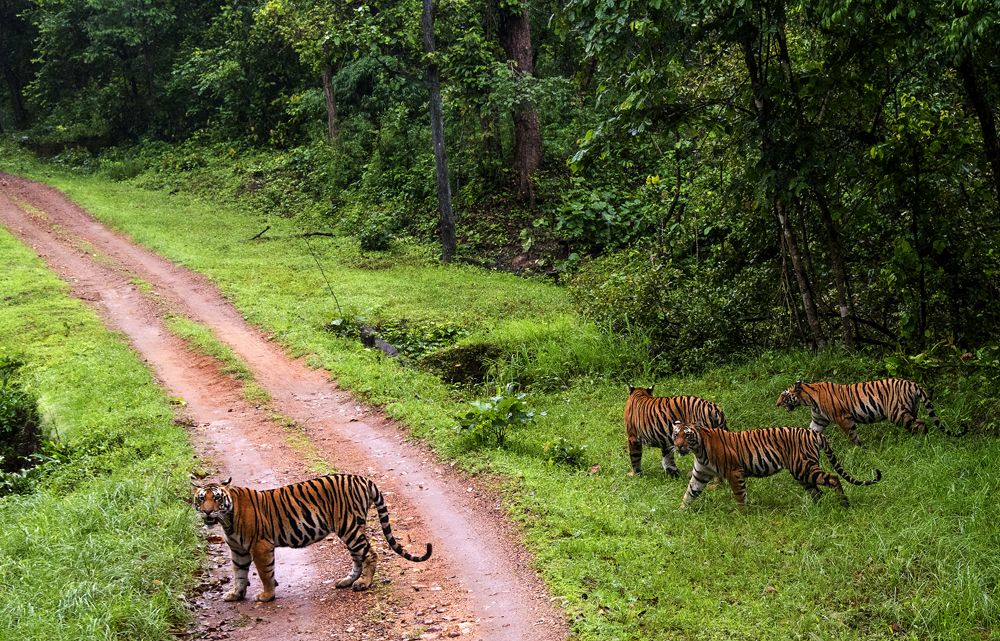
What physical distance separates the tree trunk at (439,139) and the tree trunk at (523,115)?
232 centimetres

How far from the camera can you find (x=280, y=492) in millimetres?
6730

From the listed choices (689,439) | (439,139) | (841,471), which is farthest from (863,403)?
(439,139)

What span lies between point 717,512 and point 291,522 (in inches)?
159

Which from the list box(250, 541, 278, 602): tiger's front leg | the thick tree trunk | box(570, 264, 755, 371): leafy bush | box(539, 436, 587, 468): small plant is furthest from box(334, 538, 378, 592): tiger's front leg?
the thick tree trunk

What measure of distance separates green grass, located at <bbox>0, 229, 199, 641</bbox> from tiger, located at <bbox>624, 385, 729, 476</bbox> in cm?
482

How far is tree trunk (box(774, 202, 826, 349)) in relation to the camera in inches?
408

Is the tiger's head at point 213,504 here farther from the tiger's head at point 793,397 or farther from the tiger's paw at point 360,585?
the tiger's head at point 793,397

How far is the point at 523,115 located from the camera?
907 inches

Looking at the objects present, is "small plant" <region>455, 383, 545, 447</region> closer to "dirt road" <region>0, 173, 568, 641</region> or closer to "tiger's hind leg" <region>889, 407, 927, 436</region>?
"dirt road" <region>0, 173, 568, 641</region>

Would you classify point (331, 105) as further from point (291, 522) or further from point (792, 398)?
point (291, 522)

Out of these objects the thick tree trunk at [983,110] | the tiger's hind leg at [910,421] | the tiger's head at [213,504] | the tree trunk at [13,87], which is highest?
the tree trunk at [13,87]

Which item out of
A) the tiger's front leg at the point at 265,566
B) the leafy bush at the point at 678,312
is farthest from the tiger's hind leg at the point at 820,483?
the tiger's front leg at the point at 265,566

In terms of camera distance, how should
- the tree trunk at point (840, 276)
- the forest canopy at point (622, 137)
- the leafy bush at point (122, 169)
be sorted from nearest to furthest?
the forest canopy at point (622, 137)
the tree trunk at point (840, 276)
the leafy bush at point (122, 169)

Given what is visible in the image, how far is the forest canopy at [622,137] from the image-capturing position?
902 centimetres
